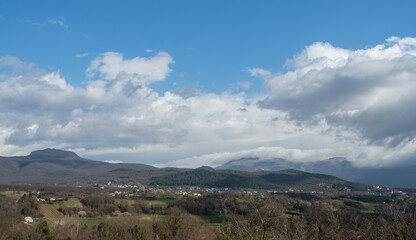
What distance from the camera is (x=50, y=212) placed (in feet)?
447

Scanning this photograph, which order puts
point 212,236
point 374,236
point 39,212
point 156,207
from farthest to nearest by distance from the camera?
point 156,207, point 39,212, point 212,236, point 374,236

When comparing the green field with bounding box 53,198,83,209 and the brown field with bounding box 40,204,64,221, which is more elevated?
the green field with bounding box 53,198,83,209

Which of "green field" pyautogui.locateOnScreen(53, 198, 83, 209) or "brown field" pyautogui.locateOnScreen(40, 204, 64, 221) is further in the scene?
"green field" pyautogui.locateOnScreen(53, 198, 83, 209)

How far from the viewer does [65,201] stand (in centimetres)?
15788

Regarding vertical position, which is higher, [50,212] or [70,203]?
[70,203]

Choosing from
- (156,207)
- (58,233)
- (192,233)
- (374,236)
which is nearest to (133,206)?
(156,207)

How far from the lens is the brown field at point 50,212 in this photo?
422 ft

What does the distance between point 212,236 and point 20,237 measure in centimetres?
3815

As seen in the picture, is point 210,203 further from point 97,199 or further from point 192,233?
point 192,233

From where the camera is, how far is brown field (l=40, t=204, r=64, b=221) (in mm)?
128625

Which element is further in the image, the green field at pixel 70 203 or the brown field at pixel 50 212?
the green field at pixel 70 203

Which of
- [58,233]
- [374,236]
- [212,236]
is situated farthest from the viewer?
[58,233]

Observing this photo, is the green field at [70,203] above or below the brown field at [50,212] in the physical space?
above

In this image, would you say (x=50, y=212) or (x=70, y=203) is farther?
(x=70, y=203)
